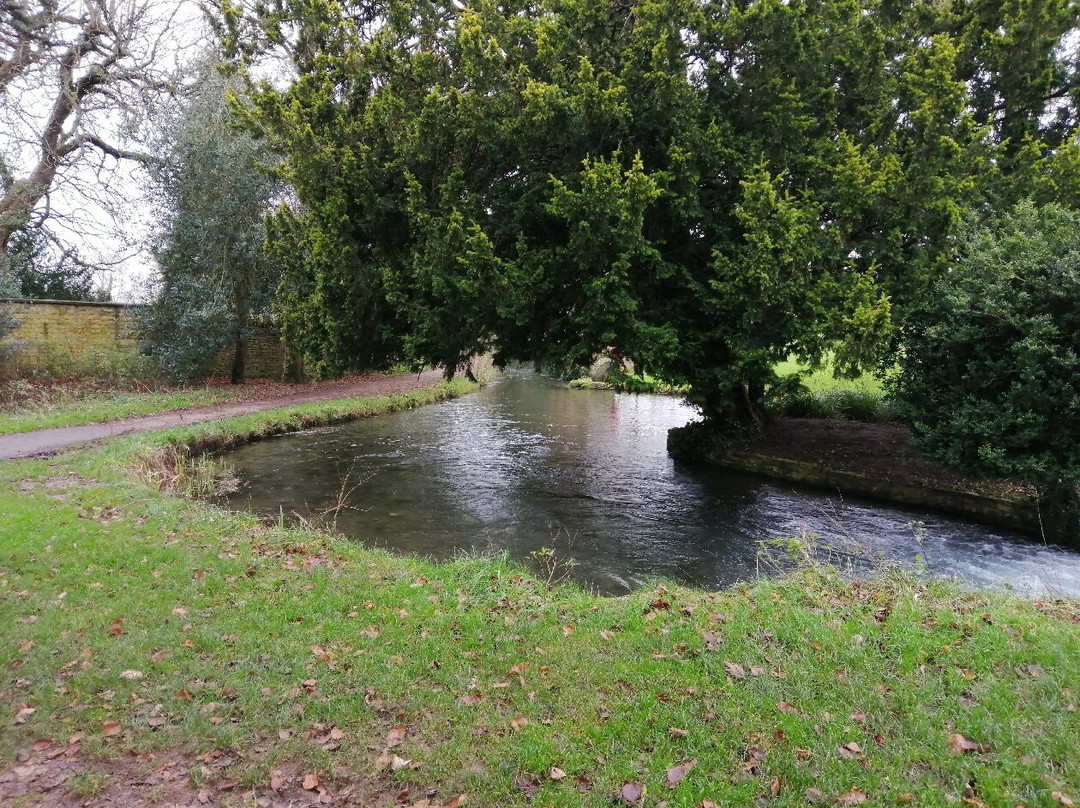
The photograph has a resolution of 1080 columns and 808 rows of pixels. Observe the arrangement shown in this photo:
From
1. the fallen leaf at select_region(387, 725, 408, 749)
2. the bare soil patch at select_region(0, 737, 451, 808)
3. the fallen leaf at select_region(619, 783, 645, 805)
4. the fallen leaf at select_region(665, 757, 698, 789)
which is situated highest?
the fallen leaf at select_region(665, 757, 698, 789)

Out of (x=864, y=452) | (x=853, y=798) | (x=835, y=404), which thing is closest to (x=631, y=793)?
(x=853, y=798)

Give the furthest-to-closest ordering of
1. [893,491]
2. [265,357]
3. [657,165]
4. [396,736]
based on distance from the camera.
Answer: [265,357] < [893,491] < [657,165] < [396,736]

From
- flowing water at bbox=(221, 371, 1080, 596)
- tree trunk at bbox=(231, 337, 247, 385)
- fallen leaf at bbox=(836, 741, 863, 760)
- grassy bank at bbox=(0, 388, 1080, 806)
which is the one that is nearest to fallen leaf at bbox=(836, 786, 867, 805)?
grassy bank at bbox=(0, 388, 1080, 806)

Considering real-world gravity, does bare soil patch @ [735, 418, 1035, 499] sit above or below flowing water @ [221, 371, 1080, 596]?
above

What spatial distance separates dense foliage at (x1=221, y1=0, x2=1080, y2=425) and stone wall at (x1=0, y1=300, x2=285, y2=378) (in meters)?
12.4

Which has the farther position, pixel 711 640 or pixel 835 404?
pixel 835 404

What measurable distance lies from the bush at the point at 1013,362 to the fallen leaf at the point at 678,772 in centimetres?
806

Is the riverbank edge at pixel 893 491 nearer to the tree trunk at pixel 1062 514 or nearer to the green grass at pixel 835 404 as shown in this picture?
the tree trunk at pixel 1062 514

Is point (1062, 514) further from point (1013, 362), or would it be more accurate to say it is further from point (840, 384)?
point (840, 384)

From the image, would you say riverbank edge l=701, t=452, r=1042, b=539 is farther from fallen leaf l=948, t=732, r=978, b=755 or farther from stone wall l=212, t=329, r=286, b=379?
stone wall l=212, t=329, r=286, b=379

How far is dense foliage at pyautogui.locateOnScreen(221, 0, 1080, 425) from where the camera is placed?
10562 millimetres

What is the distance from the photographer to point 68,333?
21.3 meters

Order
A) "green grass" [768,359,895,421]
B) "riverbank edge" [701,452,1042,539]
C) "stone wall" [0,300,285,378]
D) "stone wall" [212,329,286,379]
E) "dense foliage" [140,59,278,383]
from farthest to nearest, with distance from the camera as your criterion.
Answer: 1. "stone wall" [212,329,286,379]
2. "dense foliage" [140,59,278,383]
3. "stone wall" [0,300,285,378]
4. "green grass" [768,359,895,421]
5. "riverbank edge" [701,452,1042,539]

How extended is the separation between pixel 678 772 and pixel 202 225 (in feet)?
71.3
